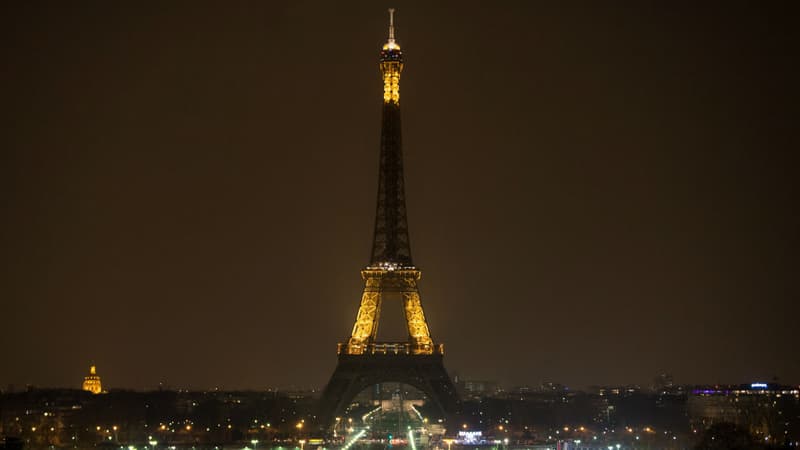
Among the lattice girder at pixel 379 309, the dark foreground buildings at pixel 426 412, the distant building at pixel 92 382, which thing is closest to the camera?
the dark foreground buildings at pixel 426 412

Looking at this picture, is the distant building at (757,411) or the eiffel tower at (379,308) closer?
the distant building at (757,411)

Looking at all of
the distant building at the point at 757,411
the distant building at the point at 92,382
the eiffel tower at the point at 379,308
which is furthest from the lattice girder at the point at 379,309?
the distant building at the point at 92,382

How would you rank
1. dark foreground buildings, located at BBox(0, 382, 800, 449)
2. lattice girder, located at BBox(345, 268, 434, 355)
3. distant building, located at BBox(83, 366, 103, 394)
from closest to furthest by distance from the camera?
dark foreground buildings, located at BBox(0, 382, 800, 449)
lattice girder, located at BBox(345, 268, 434, 355)
distant building, located at BBox(83, 366, 103, 394)

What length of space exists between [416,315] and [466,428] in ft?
30.3

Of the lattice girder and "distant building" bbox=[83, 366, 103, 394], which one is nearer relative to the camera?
the lattice girder

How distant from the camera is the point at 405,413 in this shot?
527ft

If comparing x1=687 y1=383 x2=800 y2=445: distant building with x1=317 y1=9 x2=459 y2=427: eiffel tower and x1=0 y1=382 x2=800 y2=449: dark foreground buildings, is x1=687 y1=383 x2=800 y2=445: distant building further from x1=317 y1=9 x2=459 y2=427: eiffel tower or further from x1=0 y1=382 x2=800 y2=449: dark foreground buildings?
x1=317 y1=9 x2=459 y2=427: eiffel tower

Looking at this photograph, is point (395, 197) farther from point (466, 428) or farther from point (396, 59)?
point (466, 428)

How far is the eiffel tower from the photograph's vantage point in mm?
108188

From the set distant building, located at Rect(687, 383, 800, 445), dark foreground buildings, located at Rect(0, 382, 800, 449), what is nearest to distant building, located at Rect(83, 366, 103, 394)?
dark foreground buildings, located at Rect(0, 382, 800, 449)

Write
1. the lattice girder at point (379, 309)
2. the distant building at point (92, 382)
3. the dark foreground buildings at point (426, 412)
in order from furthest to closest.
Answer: the distant building at point (92, 382), the lattice girder at point (379, 309), the dark foreground buildings at point (426, 412)

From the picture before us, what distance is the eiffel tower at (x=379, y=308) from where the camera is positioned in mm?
108188

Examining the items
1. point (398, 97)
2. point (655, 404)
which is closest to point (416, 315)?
point (398, 97)

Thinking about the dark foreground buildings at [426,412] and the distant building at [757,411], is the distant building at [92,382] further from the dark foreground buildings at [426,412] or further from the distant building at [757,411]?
the distant building at [757,411]
